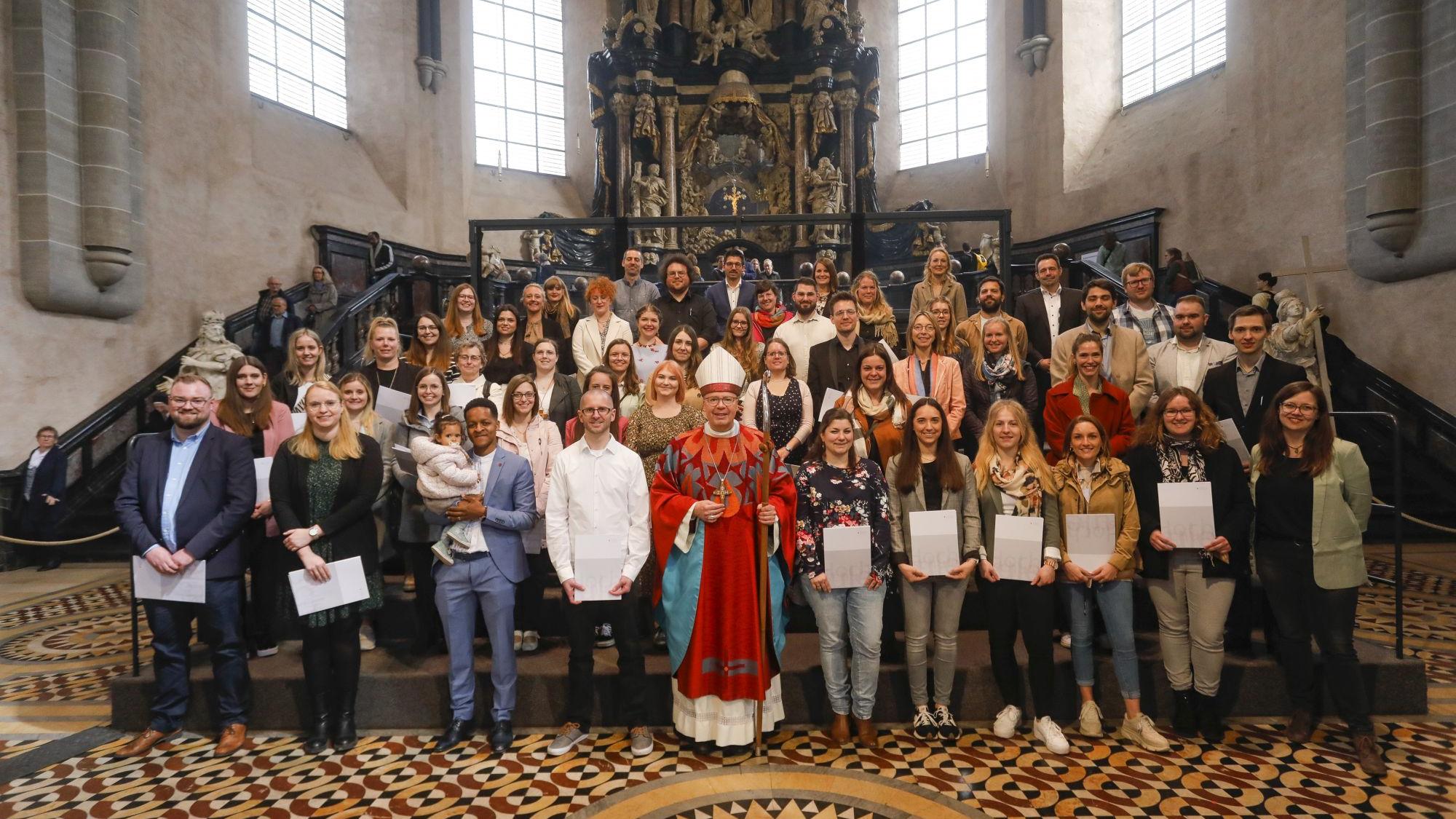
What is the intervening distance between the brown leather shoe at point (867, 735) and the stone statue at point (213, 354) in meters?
7.97

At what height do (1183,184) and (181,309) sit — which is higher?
(1183,184)

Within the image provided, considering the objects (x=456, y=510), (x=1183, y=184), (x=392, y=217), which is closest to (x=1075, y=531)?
(x=456, y=510)

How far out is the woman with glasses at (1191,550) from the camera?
360 cm

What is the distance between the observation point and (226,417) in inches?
159

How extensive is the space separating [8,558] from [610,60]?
476 inches

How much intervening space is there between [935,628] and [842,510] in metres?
0.74

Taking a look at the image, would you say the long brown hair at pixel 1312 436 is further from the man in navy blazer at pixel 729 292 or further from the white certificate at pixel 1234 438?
the man in navy blazer at pixel 729 292

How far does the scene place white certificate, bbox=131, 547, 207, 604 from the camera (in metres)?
3.63

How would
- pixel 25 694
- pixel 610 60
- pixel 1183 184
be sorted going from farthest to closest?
pixel 610 60
pixel 1183 184
pixel 25 694

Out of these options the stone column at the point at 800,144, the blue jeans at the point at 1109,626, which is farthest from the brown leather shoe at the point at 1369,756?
the stone column at the point at 800,144

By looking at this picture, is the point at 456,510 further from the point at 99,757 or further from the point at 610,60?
the point at 610,60

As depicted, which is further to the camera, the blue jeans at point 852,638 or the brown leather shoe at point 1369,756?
the blue jeans at point 852,638

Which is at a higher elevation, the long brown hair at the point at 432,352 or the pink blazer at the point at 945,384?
the long brown hair at the point at 432,352

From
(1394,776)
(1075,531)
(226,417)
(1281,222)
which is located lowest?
(1394,776)
